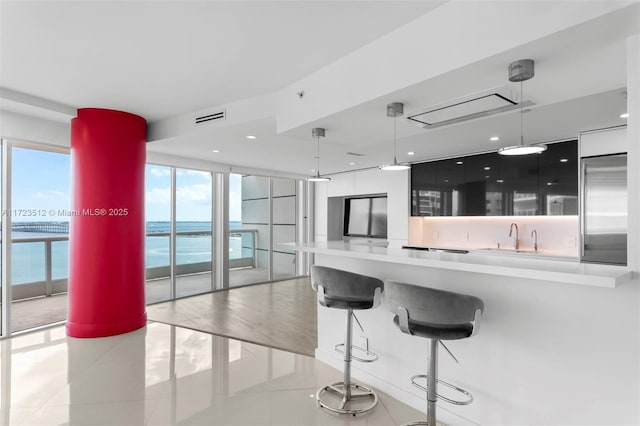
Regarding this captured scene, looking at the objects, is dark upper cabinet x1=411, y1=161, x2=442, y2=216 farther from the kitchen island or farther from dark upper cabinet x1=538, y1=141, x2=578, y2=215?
the kitchen island

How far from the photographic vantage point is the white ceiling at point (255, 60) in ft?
6.56

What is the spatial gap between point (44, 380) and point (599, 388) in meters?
4.00

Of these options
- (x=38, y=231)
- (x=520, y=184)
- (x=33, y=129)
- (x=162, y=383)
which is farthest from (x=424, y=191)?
(x=38, y=231)

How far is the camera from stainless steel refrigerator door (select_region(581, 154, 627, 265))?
3.76 metres

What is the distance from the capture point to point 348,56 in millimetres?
2607

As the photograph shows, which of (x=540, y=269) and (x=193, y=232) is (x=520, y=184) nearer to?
(x=540, y=269)

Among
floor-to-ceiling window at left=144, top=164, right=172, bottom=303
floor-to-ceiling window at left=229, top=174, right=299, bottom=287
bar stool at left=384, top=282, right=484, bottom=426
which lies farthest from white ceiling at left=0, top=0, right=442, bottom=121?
floor-to-ceiling window at left=229, top=174, right=299, bottom=287

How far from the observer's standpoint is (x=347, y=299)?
253 cm

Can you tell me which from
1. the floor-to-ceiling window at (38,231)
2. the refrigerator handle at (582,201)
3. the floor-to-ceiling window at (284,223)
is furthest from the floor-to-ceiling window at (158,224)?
the refrigerator handle at (582,201)

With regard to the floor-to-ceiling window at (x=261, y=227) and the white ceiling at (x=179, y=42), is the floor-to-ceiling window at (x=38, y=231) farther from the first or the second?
the floor-to-ceiling window at (x=261, y=227)

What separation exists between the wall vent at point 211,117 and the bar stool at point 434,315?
270cm

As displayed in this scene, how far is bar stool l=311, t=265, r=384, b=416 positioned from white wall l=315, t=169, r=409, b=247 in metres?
3.60

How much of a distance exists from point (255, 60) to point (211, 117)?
52.7 inches

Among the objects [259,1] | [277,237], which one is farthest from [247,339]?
[277,237]
